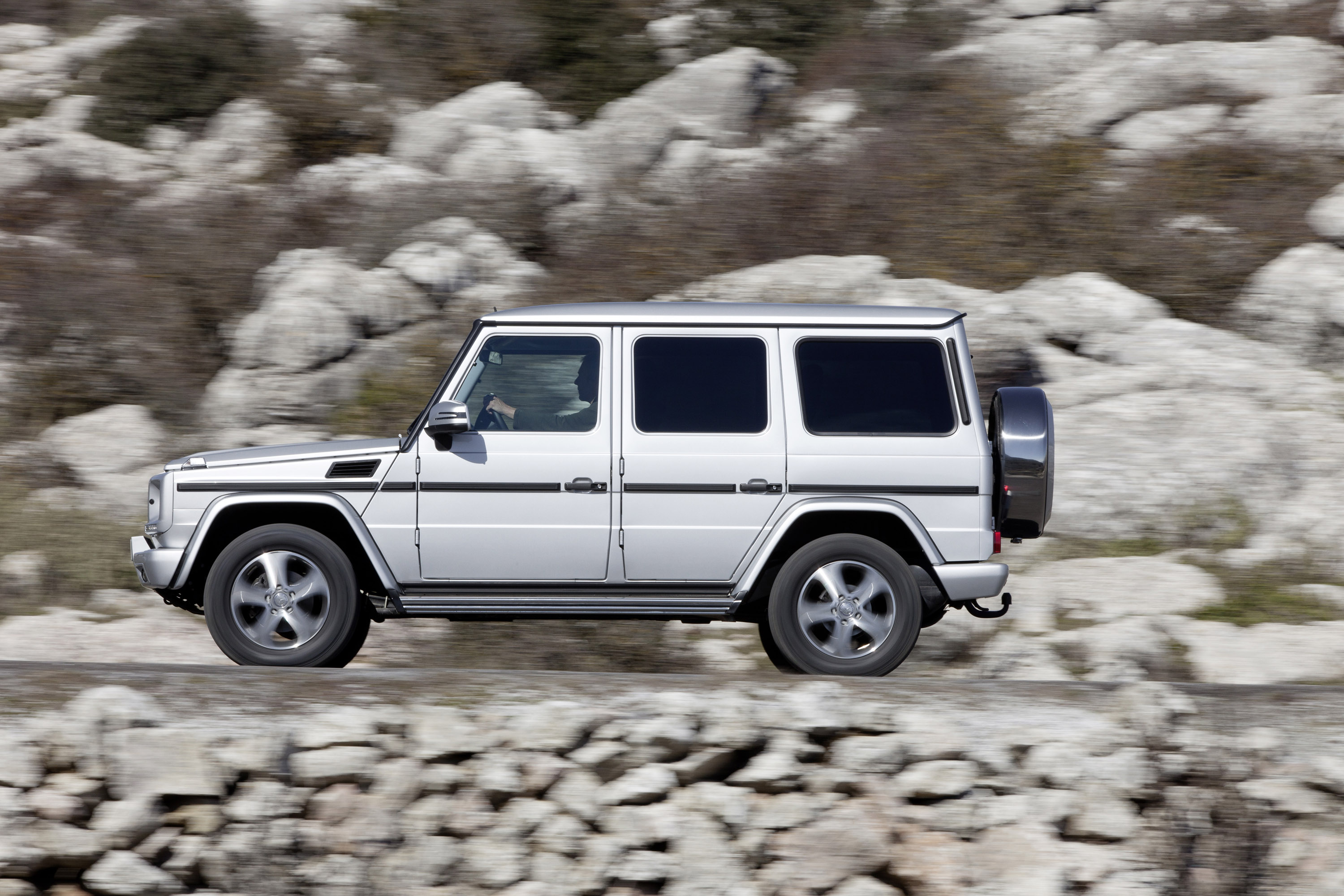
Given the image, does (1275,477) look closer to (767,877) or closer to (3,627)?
(767,877)

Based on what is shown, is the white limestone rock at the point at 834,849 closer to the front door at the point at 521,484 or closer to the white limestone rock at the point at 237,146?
the front door at the point at 521,484

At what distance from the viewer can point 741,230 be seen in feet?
48.2

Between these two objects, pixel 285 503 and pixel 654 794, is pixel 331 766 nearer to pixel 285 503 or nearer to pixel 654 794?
pixel 654 794

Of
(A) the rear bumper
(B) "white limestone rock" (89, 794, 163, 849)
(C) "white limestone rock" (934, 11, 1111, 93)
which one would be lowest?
(B) "white limestone rock" (89, 794, 163, 849)

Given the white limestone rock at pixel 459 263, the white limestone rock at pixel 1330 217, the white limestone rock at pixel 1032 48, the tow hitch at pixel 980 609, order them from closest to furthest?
the tow hitch at pixel 980 609 → the white limestone rock at pixel 1330 217 → the white limestone rock at pixel 459 263 → the white limestone rock at pixel 1032 48

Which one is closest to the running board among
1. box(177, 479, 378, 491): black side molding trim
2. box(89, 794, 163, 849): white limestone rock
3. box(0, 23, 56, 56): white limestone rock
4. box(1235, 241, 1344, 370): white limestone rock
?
box(177, 479, 378, 491): black side molding trim

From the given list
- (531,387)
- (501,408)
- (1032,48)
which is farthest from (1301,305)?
(501,408)

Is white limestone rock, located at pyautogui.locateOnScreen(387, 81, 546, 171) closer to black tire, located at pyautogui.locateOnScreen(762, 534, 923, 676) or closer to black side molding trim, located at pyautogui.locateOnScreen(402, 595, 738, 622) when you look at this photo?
black side molding trim, located at pyautogui.locateOnScreen(402, 595, 738, 622)

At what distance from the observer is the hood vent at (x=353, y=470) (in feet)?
20.7

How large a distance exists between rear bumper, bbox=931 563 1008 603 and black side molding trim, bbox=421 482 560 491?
2.00 m

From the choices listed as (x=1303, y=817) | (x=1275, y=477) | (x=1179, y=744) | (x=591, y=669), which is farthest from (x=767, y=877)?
(x=1275, y=477)

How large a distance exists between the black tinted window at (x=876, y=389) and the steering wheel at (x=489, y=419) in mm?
1540

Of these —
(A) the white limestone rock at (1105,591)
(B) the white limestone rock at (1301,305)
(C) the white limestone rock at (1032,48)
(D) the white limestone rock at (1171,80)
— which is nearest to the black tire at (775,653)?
(A) the white limestone rock at (1105,591)

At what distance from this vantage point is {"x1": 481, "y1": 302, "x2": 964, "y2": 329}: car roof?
6.39m
